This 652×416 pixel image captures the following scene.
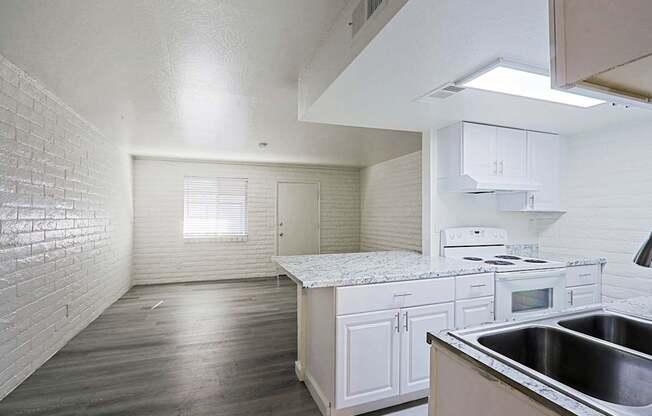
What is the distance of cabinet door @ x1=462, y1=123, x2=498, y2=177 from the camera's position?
2.72 m

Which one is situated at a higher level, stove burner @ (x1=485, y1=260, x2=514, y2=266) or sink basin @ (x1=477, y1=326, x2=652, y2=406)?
stove burner @ (x1=485, y1=260, x2=514, y2=266)

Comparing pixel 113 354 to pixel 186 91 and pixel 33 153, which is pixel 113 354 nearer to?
pixel 33 153

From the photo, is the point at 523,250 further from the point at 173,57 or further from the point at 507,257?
the point at 173,57

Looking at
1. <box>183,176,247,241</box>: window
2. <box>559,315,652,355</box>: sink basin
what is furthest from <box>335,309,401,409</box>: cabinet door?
<box>183,176,247,241</box>: window

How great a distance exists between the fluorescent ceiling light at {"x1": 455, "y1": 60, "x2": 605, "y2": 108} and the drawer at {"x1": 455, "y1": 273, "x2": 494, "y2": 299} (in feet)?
4.06

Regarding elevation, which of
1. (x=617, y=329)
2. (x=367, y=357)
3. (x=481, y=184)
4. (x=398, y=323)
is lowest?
(x=367, y=357)

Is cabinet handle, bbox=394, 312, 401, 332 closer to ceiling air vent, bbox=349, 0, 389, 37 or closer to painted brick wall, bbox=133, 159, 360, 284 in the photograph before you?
ceiling air vent, bbox=349, 0, 389, 37

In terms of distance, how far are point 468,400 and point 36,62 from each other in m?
3.09

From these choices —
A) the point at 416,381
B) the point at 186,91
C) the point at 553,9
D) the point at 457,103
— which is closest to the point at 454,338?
the point at 553,9

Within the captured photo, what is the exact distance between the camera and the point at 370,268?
2221 mm

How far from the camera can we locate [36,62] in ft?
7.19

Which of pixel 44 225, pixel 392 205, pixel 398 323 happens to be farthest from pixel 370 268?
pixel 392 205

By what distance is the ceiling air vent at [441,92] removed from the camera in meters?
1.94

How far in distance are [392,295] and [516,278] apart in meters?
1.06
